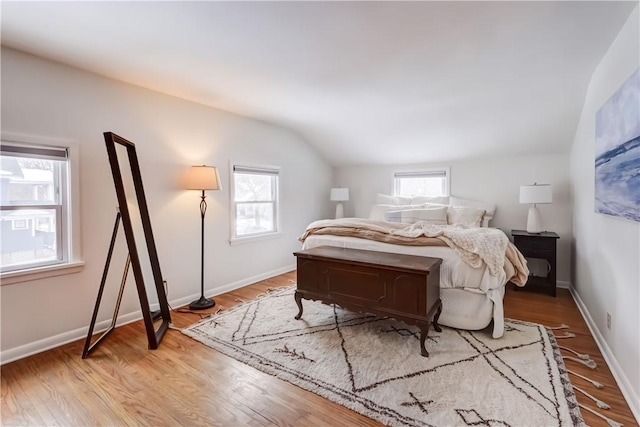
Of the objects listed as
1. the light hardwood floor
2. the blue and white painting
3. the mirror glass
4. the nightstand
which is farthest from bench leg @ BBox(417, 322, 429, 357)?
the mirror glass

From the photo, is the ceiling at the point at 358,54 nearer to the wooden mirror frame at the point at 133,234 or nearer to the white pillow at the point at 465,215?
the wooden mirror frame at the point at 133,234

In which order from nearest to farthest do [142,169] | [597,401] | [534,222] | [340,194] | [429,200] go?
[597,401], [142,169], [534,222], [429,200], [340,194]

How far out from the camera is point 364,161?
209 inches

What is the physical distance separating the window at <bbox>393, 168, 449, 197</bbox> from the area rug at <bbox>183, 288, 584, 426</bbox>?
7.99ft

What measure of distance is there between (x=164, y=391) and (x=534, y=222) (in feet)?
13.6

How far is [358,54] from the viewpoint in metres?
2.36

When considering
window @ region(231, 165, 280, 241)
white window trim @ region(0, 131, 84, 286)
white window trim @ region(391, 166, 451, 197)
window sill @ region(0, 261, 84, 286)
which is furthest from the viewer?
white window trim @ region(391, 166, 451, 197)

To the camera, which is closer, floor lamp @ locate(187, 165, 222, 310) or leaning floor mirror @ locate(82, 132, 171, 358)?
leaning floor mirror @ locate(82, 132, 171, 358)

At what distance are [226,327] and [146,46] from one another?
Answer: 2.29m

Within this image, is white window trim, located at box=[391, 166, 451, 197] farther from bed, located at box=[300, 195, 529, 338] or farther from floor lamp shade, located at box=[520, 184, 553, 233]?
bed, located at box=[300, 195, 529, 338]

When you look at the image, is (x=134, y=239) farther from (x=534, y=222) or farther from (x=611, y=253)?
(x=534, y=222)

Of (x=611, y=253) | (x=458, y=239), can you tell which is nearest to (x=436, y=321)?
(x=458, y=239)

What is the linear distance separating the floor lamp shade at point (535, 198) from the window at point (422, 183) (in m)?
1.13

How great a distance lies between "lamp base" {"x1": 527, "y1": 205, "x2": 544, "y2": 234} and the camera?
3779 mm
